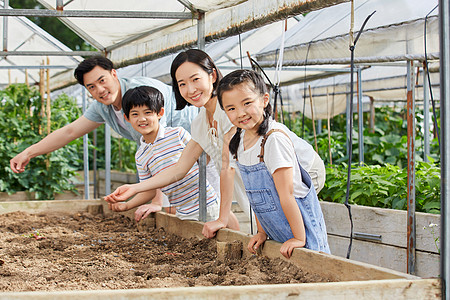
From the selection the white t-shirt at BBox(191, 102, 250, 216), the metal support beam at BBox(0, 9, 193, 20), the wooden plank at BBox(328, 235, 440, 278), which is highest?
the metal support beam at BBox(0, 9, 193, 20)

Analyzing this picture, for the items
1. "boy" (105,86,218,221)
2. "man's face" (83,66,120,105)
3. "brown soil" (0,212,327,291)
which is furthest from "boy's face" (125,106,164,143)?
"brown soil" (0,212,327,291)

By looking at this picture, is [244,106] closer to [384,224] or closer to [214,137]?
[214,137]

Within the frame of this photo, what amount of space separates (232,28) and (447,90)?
5.13ft

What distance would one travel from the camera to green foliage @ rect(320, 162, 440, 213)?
3.59 meters

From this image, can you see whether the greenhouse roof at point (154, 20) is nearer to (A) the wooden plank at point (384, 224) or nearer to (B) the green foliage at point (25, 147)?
(A) the wooden plank at point (384, 224)

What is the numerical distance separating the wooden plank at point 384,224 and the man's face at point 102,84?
182cm

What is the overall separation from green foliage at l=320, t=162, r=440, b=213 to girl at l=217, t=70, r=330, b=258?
1.60 meters

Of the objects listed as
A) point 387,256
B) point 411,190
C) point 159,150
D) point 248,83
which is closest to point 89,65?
point 159,150

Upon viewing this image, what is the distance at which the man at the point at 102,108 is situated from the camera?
10.9 ft

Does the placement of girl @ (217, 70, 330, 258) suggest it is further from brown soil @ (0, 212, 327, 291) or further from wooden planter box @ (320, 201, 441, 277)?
wooden planter box @ (320, 201, 441, 277)

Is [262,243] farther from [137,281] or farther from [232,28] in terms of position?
[232,28]

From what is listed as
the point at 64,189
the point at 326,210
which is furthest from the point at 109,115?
the point at 64,189

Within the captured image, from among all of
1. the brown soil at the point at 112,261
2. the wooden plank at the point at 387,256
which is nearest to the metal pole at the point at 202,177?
the brown soil at the point at 112,261

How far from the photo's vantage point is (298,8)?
223 cm
